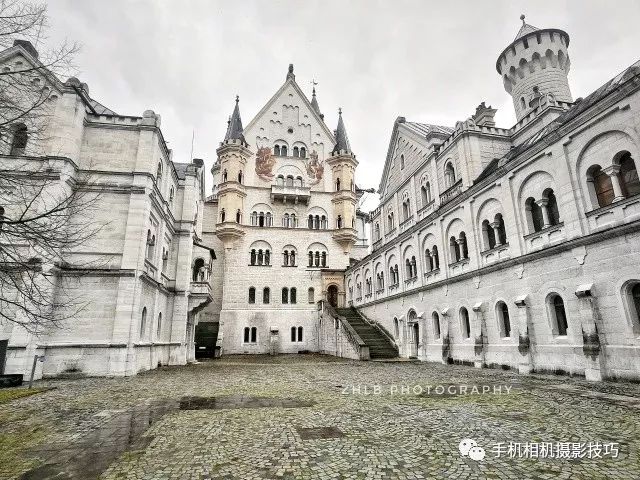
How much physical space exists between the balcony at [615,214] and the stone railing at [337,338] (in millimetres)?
16282

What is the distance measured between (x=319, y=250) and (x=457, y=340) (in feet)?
77.8

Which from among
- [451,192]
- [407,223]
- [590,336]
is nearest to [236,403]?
[590,336]

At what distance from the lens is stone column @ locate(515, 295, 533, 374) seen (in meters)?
15.1

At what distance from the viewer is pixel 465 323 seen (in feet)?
66.7

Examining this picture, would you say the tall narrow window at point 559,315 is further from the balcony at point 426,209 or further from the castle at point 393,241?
the balcony at point 426,209

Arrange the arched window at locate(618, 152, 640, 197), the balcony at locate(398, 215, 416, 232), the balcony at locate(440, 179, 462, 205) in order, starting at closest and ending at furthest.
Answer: the arched window at locate(618, 152, 640, 197)
the balcony at locate(440, 179, 462, 205)
the balcony at locate(398, 215, 416, 232)

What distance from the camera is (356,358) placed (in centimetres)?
2569

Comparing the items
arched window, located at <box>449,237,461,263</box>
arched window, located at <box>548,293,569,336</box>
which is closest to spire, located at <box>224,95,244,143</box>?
arched window, located at <box>449,237,461,263</box>

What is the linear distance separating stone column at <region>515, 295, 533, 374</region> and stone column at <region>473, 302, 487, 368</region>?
268 cm

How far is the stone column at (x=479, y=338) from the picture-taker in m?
18.1

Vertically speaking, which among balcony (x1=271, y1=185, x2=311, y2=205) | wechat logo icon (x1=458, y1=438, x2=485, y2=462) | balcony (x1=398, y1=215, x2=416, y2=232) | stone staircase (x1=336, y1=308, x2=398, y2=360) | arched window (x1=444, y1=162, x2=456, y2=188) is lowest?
wechat logo icon (x1=458, y1=438, x2=485, y2=462)

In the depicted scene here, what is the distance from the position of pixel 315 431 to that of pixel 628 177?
13478 mm

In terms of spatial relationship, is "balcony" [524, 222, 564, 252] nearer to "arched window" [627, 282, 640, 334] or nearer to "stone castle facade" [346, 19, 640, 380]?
"stone castle facade" [346, 19, 640, 380]

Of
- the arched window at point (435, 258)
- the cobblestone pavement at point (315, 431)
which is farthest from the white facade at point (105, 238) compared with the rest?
the arched window at point (435, 258)
